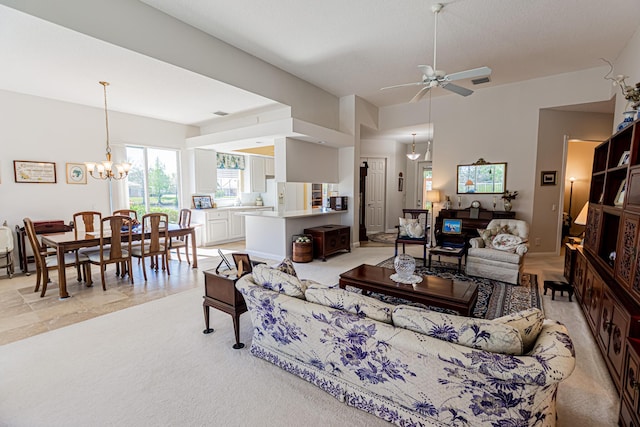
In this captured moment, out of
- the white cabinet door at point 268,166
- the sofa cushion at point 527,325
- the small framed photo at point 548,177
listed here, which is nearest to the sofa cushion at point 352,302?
the sofa cushion at point 527,325

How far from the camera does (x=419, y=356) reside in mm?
1526

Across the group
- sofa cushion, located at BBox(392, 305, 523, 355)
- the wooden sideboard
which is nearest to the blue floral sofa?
sofa cushion, located at BBox(392, 305, 523, 355)

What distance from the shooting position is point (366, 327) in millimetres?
1635

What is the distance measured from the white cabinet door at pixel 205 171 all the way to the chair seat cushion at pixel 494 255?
5.91m

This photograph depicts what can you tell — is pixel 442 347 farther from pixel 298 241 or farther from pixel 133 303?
pixel 298 241

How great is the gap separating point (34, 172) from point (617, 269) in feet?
25.4

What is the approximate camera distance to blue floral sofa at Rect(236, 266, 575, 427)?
133 cm

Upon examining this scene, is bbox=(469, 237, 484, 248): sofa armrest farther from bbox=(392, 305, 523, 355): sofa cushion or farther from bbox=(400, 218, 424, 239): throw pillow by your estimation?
bbox=(392, 305, 523, 355): sofa cushion

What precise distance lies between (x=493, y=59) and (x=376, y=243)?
4.52 m

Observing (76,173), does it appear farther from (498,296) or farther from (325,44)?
(498,296)

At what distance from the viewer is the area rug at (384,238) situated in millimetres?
7752

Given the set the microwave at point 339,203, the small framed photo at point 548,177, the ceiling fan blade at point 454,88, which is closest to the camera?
the ceiling fan blade at point 454,88

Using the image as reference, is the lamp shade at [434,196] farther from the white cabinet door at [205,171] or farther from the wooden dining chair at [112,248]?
the wooden dining chair at [112,248]

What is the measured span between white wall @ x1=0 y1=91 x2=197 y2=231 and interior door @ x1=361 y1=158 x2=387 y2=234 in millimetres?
6180
